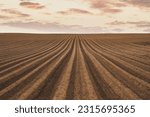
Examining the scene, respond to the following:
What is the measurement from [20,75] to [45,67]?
6.25 feet

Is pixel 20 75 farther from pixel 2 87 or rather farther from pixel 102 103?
pixel 102 103

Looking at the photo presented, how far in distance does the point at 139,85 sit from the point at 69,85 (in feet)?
6.87

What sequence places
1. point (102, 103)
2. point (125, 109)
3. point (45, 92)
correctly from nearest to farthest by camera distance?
1. point (125, 109)
2. point (102, 103)
3. point (45, 92)

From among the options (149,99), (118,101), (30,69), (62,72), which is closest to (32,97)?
(118,101)

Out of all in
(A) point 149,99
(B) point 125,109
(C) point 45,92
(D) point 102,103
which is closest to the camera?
(B) point 125,109

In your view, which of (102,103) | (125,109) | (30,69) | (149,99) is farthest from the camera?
(30,69)

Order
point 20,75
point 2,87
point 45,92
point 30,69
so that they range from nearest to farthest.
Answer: point 45,92 < point 2,87 < point 20,75 < point 30,69

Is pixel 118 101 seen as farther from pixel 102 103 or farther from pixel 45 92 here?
pixel 45 92

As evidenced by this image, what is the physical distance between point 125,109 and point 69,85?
2.67m

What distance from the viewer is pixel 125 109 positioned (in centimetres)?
623

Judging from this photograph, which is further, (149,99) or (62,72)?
(62,72)

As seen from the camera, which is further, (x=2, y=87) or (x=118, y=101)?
(x=2, y=87)

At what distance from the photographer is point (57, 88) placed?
8.22m

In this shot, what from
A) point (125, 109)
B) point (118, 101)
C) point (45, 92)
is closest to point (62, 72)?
point (45, 92)
